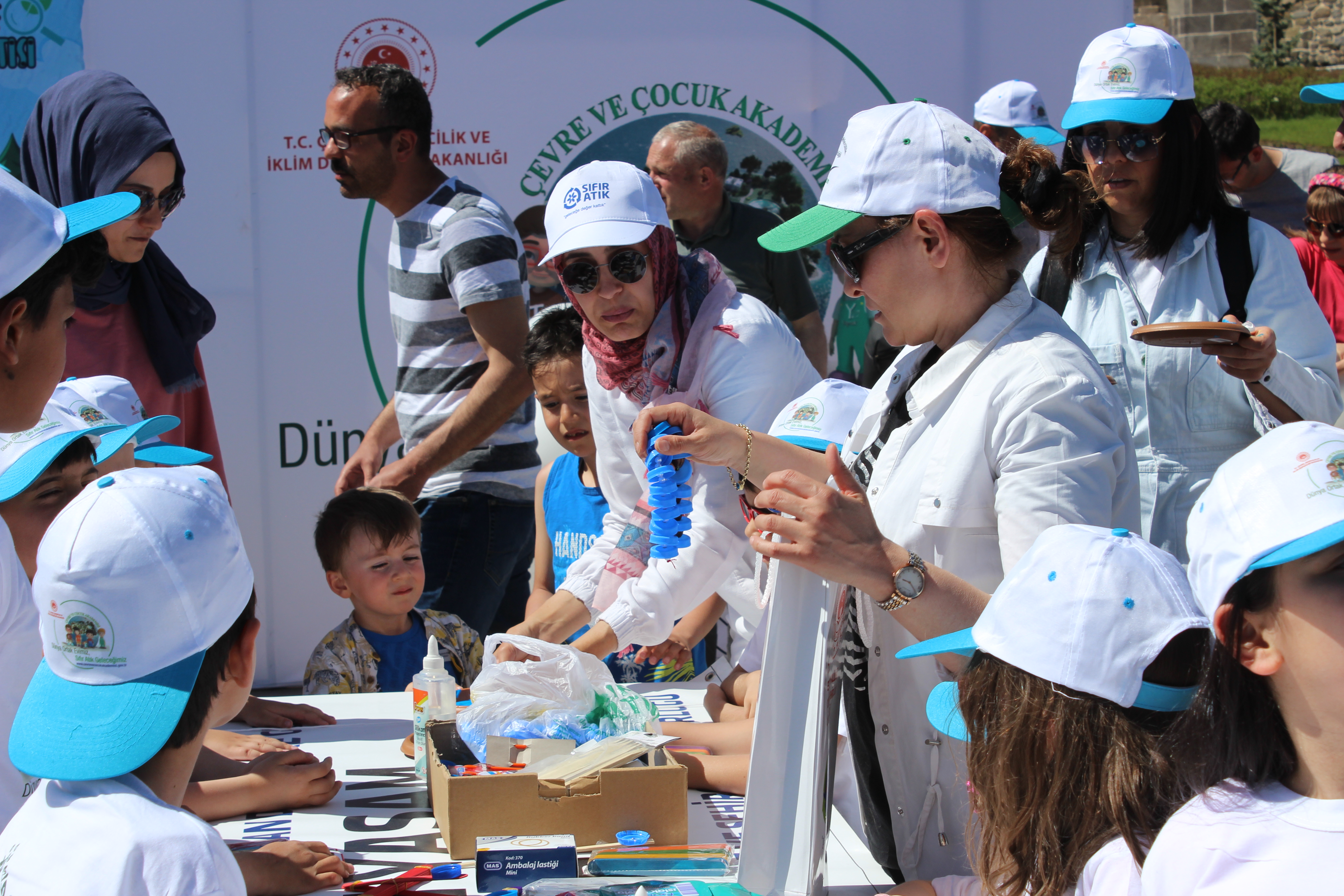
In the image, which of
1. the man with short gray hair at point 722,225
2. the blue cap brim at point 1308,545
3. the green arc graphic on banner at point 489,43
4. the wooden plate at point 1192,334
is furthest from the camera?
the green arc graphic on banner at point 489,43

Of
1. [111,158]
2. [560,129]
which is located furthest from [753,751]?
[560,129]

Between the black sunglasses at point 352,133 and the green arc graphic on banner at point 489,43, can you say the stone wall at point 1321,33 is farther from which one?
the black sunglasses at point 352,133

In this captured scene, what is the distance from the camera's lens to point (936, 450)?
1729 millimetres

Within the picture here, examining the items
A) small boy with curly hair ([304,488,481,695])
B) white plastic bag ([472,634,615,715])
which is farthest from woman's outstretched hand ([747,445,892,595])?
small boy with curly hair ([304,488,481,695])

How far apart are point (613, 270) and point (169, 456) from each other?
39.7 inches

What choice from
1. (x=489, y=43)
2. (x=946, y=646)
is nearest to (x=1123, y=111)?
(x=946, y=646)

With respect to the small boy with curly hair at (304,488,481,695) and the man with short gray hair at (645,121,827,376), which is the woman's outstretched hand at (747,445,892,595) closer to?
the small boy with curly hair at (304,488,481,695)

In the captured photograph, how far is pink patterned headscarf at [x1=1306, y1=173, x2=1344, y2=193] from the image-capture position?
4.83 meters

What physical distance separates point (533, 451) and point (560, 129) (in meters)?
1.33

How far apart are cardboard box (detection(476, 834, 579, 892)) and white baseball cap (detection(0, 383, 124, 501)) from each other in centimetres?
111

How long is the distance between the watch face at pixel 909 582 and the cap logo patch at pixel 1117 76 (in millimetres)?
1501

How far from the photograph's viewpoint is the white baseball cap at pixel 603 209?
2535 millimetres

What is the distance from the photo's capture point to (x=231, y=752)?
2.33m

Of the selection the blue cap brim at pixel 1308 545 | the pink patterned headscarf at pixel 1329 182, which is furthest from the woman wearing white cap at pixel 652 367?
the pink patterned headscarf at pixel 1329 182
